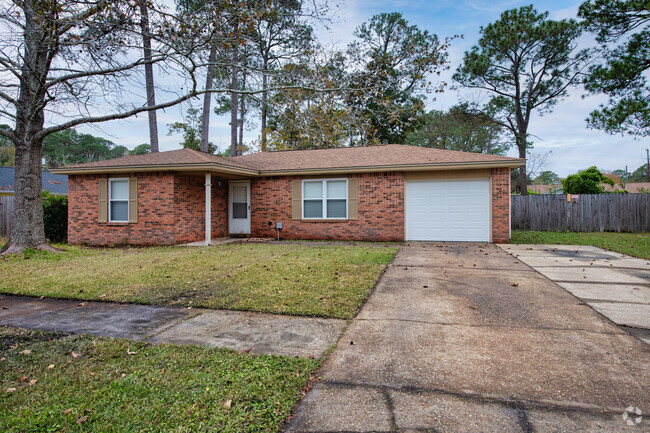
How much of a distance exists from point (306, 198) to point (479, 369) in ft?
33.6

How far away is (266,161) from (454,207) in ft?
23.5

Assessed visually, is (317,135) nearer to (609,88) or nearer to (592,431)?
(592,431)

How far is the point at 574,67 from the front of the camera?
18875mm

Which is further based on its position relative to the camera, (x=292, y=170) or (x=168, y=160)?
(x=292, y=170)

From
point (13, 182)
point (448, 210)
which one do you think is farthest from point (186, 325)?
point (13, 182)

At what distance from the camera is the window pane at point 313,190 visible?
12.6 metres

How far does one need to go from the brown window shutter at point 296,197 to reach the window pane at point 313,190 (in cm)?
22

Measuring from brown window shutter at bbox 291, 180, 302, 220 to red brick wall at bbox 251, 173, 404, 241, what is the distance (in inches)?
6.3

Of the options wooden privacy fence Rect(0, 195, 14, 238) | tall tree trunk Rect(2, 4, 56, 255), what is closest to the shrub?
wooden privacy fence Rect(0, 195, 14, 238)

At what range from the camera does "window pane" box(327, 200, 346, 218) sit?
12.4 m

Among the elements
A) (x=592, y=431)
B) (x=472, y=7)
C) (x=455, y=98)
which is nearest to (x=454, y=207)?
(x=472, y=7)

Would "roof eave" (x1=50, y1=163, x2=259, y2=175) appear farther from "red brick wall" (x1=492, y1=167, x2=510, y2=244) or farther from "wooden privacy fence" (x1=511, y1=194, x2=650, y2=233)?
"wooden privacy fence" (x1=511, y1=194, x2=650, y2=233)

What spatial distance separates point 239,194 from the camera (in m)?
13.5

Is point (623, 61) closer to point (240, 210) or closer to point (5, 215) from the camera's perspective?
point (240, 210)
